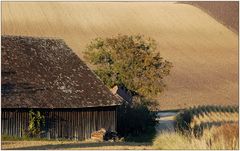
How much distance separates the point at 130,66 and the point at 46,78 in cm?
1339

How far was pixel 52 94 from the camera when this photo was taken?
2817 centimetres

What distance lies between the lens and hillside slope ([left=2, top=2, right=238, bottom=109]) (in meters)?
64.7

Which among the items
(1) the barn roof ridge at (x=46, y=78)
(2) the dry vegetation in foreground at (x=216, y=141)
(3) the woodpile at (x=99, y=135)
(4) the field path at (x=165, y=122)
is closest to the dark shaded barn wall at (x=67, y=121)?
(1) the barn roof ridge at (x=46, y=78)

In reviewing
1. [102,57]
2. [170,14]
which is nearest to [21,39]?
[102,57]

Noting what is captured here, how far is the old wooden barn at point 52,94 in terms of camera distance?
27125mm

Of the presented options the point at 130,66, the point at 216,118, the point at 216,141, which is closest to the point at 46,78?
the point at 216,118

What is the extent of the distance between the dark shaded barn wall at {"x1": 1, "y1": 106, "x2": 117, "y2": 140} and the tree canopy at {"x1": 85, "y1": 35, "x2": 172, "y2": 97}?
459 inches

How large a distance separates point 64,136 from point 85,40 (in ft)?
167

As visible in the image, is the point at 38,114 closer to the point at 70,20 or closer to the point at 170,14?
the point at 70,20

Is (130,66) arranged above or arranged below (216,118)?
above

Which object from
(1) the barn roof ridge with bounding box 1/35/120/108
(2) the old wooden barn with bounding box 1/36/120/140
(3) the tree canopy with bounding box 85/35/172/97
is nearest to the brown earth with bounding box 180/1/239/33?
(3) the tree canopy with bounding box 85/35/172/97

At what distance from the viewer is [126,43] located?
4209 centimetres

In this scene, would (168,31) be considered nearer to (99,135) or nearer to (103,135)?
(99,135)

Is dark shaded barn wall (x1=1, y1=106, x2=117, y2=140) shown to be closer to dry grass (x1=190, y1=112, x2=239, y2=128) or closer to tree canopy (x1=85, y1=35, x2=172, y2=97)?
dry grass (x1=190, y1=112, x2=239, y2=128)
